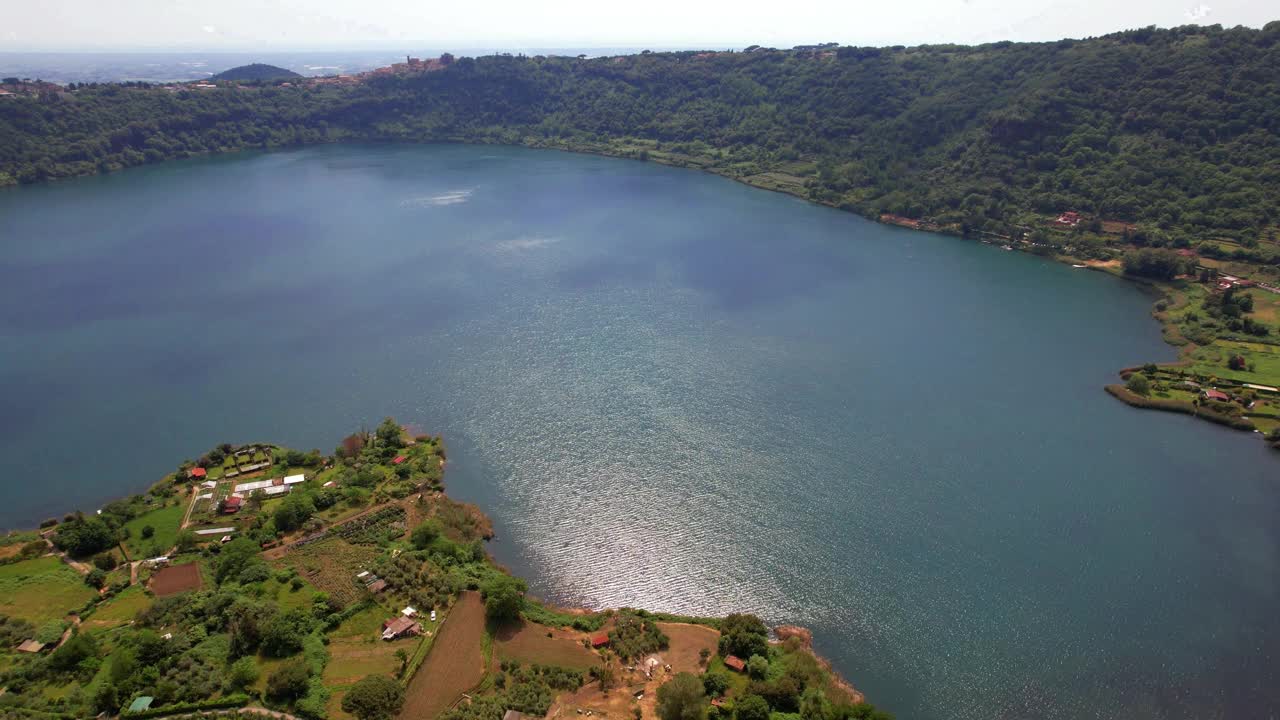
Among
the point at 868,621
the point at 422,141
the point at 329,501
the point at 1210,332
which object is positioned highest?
the point at 422,141

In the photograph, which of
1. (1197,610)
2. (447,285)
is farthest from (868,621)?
(447,285)

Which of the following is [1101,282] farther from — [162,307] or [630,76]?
[630,76]

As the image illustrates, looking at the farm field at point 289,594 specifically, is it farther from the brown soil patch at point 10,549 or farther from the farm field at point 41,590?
the brown soil patch at point 10,549

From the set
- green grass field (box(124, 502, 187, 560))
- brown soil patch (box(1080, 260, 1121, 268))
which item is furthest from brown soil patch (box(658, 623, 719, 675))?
brown soil patch (box(1080, 260, 1121, 268))

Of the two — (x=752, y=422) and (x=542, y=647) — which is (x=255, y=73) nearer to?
(x=752, y=422)

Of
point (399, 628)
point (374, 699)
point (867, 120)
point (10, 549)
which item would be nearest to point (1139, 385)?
point (399, 628)
